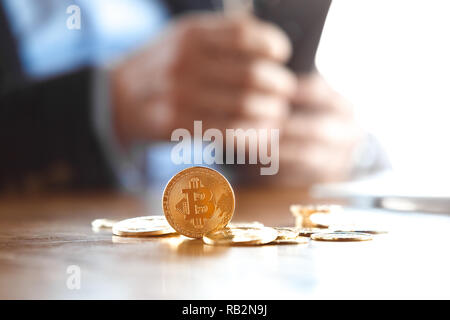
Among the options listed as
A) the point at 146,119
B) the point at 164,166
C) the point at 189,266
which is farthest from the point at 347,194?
the point at 164,166

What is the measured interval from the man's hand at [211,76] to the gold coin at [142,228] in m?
1.34

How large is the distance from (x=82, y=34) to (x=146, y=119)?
682 mm

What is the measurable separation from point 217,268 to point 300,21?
1.99 meters

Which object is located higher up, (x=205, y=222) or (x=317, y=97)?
(x=317, y=97)

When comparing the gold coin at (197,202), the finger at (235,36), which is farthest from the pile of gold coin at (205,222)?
the finger at (235,36)

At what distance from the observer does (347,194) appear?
1.18 meters

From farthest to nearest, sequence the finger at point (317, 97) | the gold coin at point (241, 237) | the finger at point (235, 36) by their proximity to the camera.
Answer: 1. the finger at point (317, 97)
2. the finger at point (235, 36)
3. the gold coin at point (241, 237)

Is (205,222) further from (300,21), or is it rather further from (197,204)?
(300,21)

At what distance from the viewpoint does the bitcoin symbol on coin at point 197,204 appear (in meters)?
0.61

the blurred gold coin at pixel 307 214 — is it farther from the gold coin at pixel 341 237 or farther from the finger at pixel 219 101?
the finger at pixel 219 101

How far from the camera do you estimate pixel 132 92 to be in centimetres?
216

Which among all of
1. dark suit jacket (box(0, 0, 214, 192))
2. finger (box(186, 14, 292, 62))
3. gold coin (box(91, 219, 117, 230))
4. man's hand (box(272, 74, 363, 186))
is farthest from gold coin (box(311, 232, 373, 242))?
man's hand (box(272, 74, 363, 186))

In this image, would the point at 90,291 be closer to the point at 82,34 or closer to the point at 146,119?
the point at 146,119

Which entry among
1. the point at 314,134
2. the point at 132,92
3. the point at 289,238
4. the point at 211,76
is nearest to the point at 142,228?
the point at 289,238
